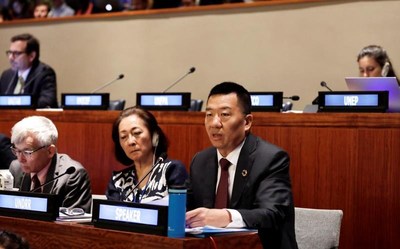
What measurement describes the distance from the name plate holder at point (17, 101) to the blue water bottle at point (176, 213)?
3492mm

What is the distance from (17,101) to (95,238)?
334cm

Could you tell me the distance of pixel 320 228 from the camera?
12.4 ft

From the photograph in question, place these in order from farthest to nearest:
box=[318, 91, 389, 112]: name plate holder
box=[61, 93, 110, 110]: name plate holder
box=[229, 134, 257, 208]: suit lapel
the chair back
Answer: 1. box=[61, 93, 110, 110]: name plate holder
2. box=[318, 91, 389, 112]: name plate holder
3. the chair back
4. box=[229, 134, 257, 208]: suit lapel

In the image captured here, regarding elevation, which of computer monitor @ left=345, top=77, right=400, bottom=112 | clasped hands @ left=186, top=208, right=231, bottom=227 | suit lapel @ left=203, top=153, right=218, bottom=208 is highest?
computer monitor @ left=345, top=77, right=400, bottom=112

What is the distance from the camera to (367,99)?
455 cm

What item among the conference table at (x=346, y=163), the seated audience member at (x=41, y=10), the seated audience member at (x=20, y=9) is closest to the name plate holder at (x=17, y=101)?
the conference table at (x=346, y=163)

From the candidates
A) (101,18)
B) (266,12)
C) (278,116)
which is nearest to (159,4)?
(101,18)

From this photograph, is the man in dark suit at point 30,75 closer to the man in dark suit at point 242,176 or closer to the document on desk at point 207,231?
the man in dark suit at point 242,176

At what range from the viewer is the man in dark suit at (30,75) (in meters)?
6.59

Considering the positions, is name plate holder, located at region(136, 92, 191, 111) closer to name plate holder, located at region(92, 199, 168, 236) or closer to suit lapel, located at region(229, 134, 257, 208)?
suit lapel, located at region(229, 134, 257, 208)

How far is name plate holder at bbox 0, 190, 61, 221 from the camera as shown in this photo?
10.5ft

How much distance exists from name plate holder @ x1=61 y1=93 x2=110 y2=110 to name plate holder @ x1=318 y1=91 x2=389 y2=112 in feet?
5.59

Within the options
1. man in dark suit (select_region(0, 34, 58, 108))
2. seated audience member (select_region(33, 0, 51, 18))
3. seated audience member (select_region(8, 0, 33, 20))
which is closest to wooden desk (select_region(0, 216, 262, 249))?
man in dark suit (select_region(0, 34, 58, 108))

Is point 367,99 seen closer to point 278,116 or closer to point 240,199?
point 278,116
